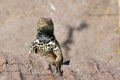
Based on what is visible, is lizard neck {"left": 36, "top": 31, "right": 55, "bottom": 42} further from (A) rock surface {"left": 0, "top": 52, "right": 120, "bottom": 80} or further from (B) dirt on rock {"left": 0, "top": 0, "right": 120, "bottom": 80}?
(B) dirt on rock {"left": 0, "top": 0, "right": 120, "bottom": 80}

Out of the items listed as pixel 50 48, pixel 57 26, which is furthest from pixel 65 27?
pixel 50 48

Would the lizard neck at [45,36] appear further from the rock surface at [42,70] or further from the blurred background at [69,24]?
the blurred background at [69,24]

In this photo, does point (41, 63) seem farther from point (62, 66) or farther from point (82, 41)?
point (82, 41)

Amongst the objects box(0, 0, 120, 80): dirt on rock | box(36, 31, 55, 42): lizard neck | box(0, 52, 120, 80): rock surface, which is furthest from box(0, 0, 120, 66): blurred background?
box(0, 52, 120, 80): rock surface

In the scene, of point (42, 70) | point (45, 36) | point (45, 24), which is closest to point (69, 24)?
point (45, 36)

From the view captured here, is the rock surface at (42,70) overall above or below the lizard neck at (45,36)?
below

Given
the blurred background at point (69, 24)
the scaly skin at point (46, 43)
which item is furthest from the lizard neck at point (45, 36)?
the blurred background at point (69, 24)
